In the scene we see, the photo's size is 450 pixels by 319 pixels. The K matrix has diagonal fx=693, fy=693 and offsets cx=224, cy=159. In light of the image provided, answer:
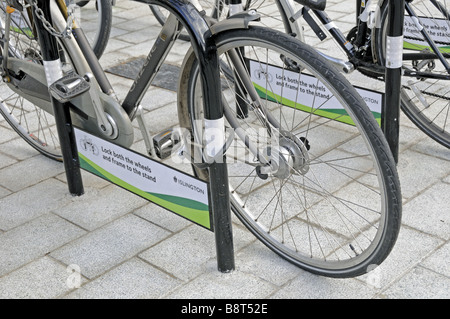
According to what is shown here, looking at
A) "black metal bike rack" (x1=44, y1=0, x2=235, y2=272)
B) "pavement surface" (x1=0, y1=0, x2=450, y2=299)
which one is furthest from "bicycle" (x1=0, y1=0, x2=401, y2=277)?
"pavement surface" (x1=0, y1=0, x2=450, y2=299)

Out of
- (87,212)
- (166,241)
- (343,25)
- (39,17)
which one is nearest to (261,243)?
(166,241)

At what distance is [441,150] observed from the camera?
3588mm

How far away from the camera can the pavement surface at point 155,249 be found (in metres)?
2.61

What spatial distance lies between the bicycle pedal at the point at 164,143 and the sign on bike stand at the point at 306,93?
0.47m

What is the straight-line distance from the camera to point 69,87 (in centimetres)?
286

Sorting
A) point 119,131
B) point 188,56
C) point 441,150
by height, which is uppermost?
point 188,56

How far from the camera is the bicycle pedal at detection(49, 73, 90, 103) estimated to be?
9.38 ft

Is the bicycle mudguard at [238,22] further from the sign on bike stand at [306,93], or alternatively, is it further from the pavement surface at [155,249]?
the pavement surface at [155,249]

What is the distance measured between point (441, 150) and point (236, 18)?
170 centimetres

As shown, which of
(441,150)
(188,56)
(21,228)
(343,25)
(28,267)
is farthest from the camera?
(343,25)

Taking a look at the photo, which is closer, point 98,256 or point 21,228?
point 98,256

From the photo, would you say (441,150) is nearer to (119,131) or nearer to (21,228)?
(119,131)

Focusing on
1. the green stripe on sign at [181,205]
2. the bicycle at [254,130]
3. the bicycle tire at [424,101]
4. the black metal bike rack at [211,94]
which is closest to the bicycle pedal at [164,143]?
the bicycle at [254,130]

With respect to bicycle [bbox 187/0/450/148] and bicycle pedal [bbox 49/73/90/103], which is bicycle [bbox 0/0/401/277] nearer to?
bicycle pedal [bbox 49/73/90/103]
